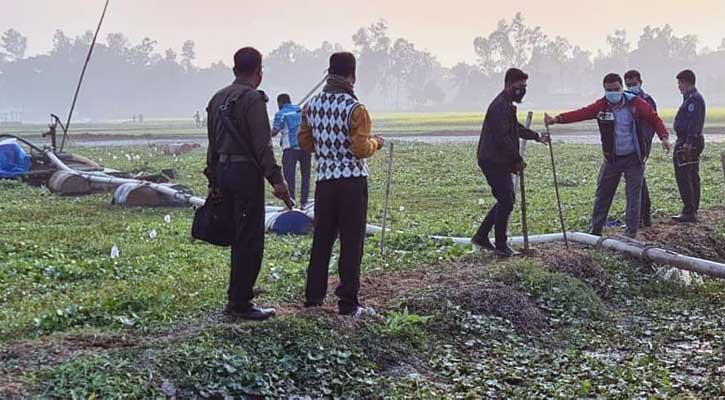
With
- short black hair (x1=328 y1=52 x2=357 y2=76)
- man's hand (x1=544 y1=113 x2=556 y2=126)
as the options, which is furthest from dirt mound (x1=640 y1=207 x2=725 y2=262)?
short black hair (x1=328 y1=52 x2=357 y2=76)

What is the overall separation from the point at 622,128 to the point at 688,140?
2.38 m

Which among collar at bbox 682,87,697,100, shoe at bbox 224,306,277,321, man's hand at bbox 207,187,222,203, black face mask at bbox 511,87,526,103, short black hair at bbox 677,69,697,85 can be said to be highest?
short black hair at bbox 677,69,697,85

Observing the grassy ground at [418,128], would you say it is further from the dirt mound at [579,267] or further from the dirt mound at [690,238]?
the dirt mound at [579,267]

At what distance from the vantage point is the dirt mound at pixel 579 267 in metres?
9.14

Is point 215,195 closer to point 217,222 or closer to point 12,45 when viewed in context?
point 217,222

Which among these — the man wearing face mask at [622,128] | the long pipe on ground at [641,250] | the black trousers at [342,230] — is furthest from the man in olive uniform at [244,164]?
the man wearing face mask at [622,128]

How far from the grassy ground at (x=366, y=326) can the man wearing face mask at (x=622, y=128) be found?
3.87 feet

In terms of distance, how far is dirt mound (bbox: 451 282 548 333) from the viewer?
772cm

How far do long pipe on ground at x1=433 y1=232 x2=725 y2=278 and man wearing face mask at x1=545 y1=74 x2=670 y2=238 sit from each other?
75 cm

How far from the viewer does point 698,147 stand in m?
12.3

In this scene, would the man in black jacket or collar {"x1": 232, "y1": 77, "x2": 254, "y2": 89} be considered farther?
the man in black jacket

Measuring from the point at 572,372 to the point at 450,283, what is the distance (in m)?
1.97

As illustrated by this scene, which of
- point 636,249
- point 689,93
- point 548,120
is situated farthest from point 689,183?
point 548,120

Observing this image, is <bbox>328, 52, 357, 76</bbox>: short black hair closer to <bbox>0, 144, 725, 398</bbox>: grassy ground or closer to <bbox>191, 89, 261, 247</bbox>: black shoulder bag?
<bbox>191, 89, 261, 247</bbox>: black shoulder bag
